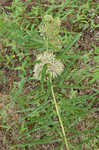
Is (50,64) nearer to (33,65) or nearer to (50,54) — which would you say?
(50,54)

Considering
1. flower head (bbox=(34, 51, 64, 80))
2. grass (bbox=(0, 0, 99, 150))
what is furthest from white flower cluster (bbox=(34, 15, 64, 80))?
grass (bbox=(0, 0, 99, 150))

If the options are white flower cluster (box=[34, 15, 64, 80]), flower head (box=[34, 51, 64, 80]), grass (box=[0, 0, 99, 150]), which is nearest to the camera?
white flower cluster (box=[34, 15, 64, 80])

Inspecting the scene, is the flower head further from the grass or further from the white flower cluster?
the grass

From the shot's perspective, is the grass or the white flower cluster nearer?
the white flower cluster

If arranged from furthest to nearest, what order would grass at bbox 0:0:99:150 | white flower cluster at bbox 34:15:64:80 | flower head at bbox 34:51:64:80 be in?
grass at bbox 0:0:99:150 → flower head at bbox 34:51:64:80 → white flower cluster at bbox 34:15:64:80

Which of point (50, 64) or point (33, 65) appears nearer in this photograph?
point (50, 64)

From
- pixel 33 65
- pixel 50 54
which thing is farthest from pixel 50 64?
pixel 33 65

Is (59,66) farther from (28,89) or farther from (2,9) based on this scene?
(2,9)

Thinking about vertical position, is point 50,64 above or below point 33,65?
above

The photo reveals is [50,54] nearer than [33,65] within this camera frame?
Yes

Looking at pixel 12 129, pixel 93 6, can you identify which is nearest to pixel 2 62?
pixel 12 129

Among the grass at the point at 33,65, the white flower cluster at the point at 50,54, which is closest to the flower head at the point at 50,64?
the white flower cluster at the point at 50,54
